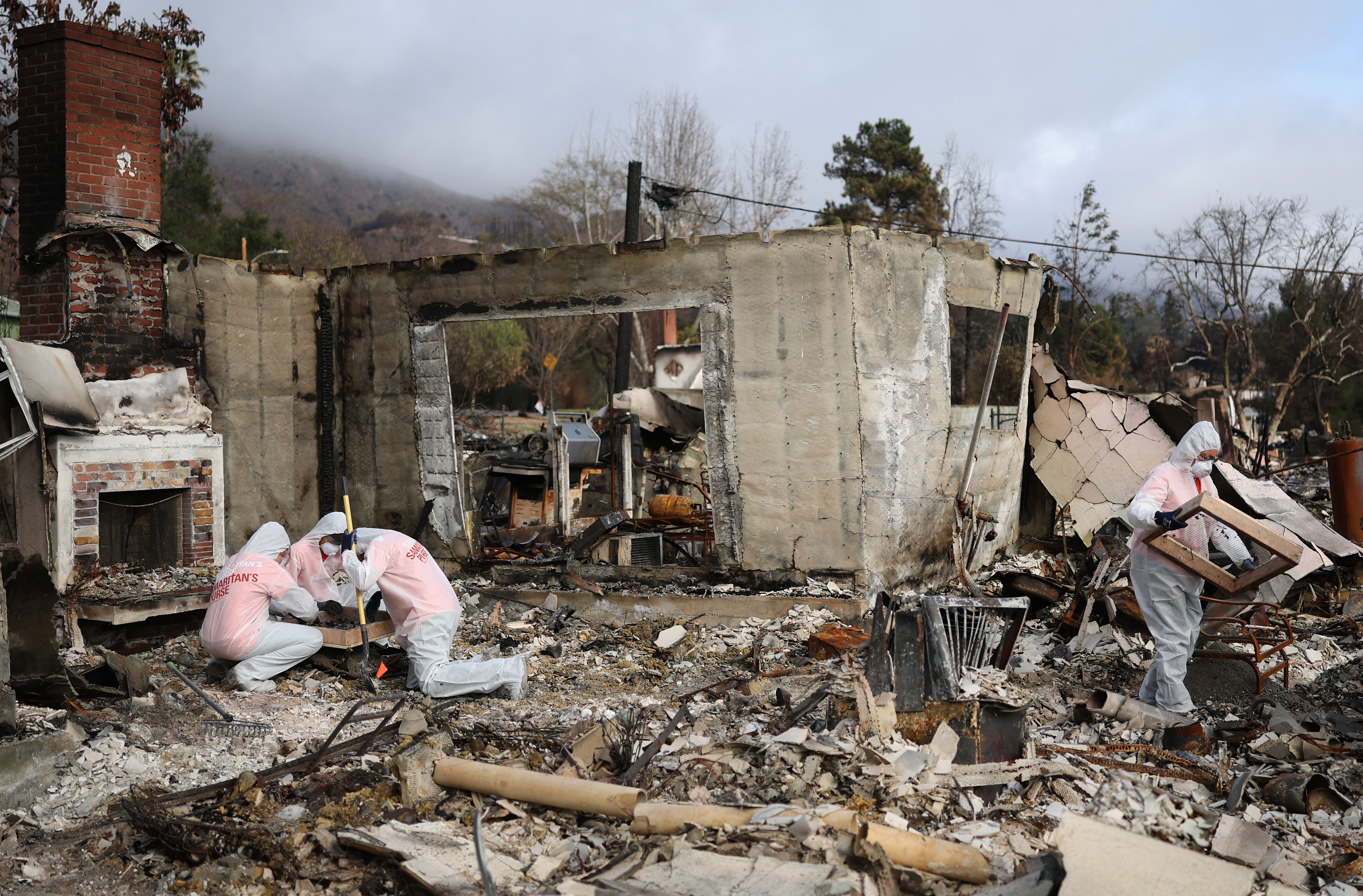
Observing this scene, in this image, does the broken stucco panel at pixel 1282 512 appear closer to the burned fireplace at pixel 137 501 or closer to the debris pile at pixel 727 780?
the debris pile at pixel 727 780

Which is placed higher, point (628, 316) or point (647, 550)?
point (628, 316)

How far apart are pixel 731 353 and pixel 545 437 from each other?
396 cm

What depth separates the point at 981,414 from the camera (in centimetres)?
817

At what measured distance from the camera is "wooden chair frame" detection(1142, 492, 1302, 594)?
5309 millimetres

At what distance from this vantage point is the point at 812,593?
8172mm

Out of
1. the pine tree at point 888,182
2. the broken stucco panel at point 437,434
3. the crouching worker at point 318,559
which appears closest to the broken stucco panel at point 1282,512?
the broken stucco panel at point 437,434

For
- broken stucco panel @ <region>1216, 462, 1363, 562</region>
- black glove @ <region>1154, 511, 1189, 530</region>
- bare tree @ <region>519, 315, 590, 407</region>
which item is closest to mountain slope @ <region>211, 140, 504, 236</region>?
bare tree @ <region>519, 315, 590, 407</region>

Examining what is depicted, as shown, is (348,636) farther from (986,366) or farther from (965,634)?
(986,366)

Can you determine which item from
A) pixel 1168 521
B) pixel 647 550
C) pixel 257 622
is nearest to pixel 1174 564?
pixel 1168 521

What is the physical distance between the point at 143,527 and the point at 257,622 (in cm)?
318

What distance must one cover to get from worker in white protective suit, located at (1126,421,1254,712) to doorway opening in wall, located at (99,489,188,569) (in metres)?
8.26

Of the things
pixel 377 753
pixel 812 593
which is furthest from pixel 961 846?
pixel 812 593

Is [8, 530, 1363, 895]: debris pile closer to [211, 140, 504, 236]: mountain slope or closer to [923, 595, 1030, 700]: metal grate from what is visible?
[923, 595, 1030, 700]: metal grate

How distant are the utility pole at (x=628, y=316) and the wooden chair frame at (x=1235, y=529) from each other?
1251 centimetres
